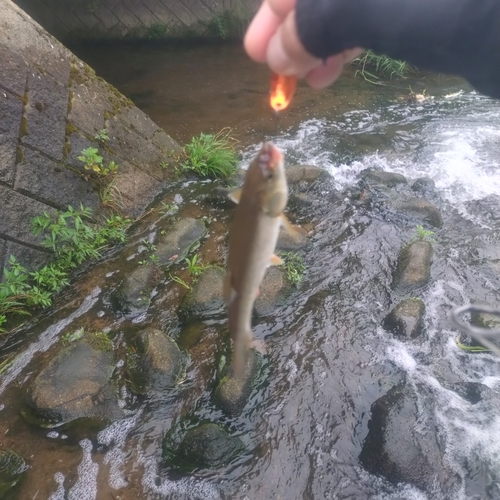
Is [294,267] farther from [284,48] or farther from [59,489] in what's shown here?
[284,48]

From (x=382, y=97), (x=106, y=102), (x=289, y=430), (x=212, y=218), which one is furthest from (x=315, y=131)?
(x=289, y=430)

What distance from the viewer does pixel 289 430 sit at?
3.70m

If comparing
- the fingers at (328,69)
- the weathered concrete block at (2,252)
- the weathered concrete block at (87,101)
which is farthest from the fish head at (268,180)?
the weathered concrete block at (87,101)

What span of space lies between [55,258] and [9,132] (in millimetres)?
1371

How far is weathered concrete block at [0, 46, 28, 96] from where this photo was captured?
178 inches

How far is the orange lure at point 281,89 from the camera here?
1.70 metres

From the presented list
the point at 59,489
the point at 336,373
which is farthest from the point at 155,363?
the point at 336,373

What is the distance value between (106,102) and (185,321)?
3.07 meters

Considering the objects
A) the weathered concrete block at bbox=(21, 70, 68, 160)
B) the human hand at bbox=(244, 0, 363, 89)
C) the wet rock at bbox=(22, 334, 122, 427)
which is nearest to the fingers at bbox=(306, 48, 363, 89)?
the human hand at bbox=(244, 0, 363, 89)

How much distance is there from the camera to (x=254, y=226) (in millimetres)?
1665

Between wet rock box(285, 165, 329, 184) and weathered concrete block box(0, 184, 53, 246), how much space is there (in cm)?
328

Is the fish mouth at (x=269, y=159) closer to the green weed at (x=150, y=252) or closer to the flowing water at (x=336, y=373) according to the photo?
the flowing water at (x=336, y=373)

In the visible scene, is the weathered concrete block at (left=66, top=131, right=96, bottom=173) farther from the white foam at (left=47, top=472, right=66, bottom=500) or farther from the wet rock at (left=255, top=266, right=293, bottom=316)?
the white foam at (left=47, top=472, right=66, bottom=500)

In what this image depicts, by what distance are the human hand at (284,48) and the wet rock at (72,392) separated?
10.3 feet
